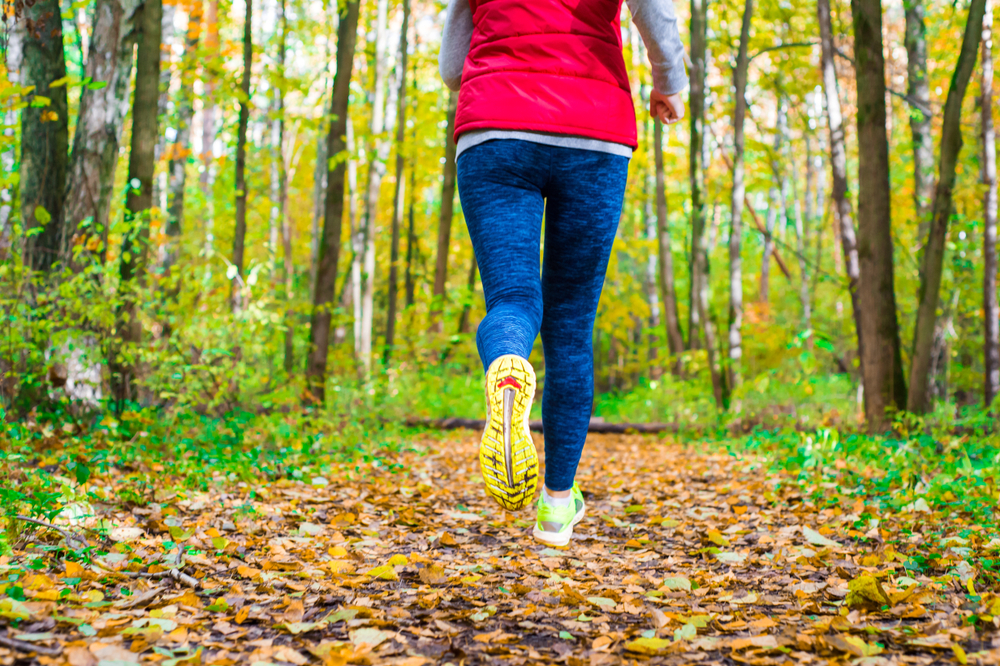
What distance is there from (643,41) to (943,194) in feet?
14.6

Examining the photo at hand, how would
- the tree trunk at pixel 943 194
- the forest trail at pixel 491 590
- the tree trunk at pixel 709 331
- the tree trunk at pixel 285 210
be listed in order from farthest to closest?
the tree trunk at pixel 709 331, the tree trunk at pixel 285 210, the tree trunk at pixel 943 194, the forest trail at pixel 491 590

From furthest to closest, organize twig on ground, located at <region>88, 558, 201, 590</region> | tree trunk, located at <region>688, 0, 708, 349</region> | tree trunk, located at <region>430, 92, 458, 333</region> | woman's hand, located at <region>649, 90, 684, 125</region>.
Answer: tree trunk, located at <region>430, 92, 458, 333</region>
tree trunk, located at <region>688, 0, 708, 349</region>
woman's hand, located at <region>649, 90, 684, 125</region>
twig on ground, located at <region>88, 558, 201, 590</region>

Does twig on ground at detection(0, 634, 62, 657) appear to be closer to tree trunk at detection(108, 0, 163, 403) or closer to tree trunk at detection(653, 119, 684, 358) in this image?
tree trunk at detection(108, 0, 163, 403)

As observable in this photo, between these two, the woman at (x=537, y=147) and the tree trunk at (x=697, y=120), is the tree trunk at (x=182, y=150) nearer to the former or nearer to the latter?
the tree trunk at (x=697, y=120)

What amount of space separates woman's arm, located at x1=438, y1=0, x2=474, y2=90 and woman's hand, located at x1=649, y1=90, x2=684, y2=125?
0.71 metres

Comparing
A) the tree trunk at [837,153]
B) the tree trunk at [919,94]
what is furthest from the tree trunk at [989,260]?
the tree trunk at [919,94]

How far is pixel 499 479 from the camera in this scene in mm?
1954

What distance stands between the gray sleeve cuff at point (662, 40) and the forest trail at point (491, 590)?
173cm

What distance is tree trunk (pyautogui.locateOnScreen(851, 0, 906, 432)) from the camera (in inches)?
243

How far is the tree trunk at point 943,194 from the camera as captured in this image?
548cm

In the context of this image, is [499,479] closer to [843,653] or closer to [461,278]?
[843,653]

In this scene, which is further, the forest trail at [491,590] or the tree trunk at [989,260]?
the tree trunk at [989,260]

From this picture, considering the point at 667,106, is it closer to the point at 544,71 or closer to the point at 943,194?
the point at 544,71

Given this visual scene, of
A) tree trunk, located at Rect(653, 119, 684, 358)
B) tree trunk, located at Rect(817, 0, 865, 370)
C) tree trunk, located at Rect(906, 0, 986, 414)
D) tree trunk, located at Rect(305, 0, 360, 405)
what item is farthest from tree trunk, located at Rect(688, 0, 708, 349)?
tree trunk, located at Rect(305, 0, 360, 405)
